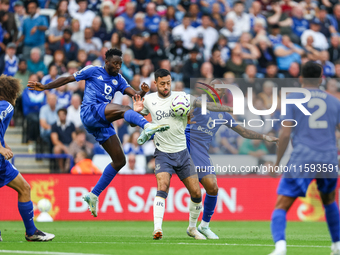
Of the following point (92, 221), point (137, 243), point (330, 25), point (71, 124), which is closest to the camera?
point (137, 243)

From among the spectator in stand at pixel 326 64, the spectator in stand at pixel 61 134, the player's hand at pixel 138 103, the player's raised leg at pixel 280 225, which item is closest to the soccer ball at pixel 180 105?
the player's hand at pixel 138 103

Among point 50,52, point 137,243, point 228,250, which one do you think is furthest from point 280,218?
point 50,52

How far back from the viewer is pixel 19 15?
693 inches

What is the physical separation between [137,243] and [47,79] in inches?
351

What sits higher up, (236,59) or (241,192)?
(236,59)

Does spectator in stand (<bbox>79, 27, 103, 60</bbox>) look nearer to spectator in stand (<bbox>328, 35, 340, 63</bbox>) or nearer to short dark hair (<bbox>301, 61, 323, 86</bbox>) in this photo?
spectator in stand (<bbox>328, 35, 340, 63</bbox>)

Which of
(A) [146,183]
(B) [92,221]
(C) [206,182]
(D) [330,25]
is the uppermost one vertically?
(D) [330,25]

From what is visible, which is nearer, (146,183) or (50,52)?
(146,183)

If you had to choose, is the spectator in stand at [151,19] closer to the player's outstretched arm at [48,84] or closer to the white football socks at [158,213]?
the player's outstretched arm at [48,84]

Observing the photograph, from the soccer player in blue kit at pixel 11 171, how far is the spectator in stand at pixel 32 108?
744cm

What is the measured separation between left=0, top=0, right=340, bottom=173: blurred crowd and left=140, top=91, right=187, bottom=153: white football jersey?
19.7 feet

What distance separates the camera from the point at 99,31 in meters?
17.6

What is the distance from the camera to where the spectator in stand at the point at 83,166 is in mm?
14703

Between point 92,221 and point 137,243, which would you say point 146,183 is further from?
point 137,243
